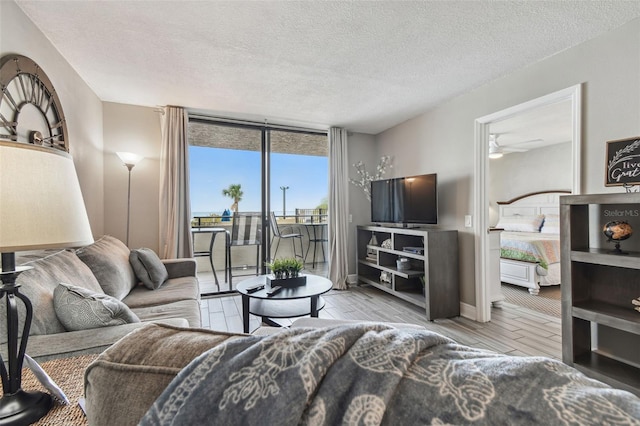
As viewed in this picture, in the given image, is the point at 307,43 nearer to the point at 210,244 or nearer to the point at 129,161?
the point at 129,161

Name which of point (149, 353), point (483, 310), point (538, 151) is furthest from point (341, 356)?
point (538, 151)

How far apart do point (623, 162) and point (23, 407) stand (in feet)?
10.1

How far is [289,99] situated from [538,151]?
538 cm

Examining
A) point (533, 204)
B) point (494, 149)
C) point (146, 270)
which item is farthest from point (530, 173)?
point (146, 270)

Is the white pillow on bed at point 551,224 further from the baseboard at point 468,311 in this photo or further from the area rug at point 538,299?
the baseboard at point 468,311

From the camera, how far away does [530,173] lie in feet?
18.9

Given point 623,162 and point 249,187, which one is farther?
point 249,187

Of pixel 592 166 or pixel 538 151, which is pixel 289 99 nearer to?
pixel 592 166

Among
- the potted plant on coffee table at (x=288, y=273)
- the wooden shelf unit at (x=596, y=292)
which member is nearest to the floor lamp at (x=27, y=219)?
the potted plant on coffee table at (x=288, y=273)

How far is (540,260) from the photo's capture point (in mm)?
3863

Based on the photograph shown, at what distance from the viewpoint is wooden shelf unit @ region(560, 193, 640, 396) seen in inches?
70.1

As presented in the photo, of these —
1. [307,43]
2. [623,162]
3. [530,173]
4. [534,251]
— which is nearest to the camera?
[623,162]

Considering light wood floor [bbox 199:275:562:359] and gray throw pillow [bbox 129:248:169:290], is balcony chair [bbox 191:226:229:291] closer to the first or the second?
light wood floor [bbox 199:275:562:359]

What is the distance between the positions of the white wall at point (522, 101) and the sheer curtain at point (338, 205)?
0.83m
